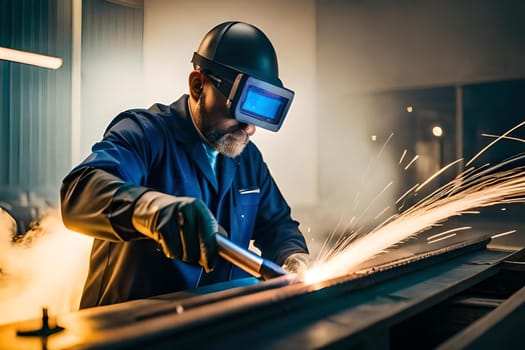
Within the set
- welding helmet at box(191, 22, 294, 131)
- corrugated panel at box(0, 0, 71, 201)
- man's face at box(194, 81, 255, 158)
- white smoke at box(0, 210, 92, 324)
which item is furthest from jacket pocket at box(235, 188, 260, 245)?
corrugated panel at box(0, 0, 71, 201)

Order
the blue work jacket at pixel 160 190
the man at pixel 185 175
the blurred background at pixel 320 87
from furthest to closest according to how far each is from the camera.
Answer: the blurred background at pixel 320 87
the blue work jacket at pixel 160 190
the man at pixel 185 175

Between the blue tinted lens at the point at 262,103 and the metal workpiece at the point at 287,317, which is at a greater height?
the blue tinted lens at the point at 262,103

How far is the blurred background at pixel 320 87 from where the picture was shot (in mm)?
2426

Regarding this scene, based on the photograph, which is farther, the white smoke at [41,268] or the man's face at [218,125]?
the white smoke at [41,268]

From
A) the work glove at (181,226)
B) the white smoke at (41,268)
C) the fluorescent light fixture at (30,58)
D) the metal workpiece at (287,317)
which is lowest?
the white smoke at (41,268)

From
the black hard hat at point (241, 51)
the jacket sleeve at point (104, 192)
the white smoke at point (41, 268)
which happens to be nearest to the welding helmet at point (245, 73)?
the black hard hat at point (241, 51)

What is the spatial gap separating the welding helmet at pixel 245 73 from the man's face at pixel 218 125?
70 millimetres

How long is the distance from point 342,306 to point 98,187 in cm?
62

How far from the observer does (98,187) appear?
1.18 m

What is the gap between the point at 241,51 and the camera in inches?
61.1

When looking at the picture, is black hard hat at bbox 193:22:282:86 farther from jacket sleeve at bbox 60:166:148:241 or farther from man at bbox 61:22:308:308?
jacket sleeve at bbox 60:166:148:241

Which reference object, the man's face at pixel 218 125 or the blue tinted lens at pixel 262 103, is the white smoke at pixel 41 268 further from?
the blue tinted lens at pixel 262 103

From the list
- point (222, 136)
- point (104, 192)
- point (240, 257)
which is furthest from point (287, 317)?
point (222, 136)

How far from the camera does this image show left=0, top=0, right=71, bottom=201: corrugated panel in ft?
8.88
